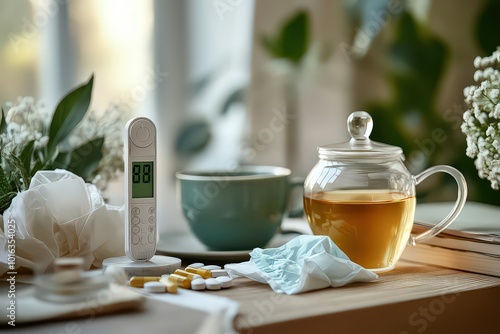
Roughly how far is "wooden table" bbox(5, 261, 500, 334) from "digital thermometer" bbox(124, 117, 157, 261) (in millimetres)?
124

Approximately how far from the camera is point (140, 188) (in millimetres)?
939

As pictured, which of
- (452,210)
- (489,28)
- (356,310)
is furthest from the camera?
(489,28)

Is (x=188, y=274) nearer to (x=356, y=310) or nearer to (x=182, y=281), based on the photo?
(x=182, y=281)

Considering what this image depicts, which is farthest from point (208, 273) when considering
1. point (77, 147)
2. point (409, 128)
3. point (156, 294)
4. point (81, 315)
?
point (409, 128)

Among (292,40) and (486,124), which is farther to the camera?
(292,40)

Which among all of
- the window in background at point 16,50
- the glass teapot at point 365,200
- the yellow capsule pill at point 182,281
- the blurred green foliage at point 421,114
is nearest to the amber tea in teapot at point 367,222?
the glass teapot at point 365,200

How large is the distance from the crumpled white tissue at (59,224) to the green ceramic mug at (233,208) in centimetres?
15

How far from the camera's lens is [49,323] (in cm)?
74

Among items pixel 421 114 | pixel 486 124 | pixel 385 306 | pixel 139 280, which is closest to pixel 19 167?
pixel 139 280

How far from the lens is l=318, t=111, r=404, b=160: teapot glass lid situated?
989mm

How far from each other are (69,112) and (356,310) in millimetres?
543

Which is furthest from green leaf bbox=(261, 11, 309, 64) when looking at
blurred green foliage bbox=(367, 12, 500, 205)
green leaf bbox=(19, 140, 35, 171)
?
green leaf bbox=(19, 140, 35, 171)

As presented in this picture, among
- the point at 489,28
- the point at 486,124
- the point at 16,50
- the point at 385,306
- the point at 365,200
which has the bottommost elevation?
the point at 385,306

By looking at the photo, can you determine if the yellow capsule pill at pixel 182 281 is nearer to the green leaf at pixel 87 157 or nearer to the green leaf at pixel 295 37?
the green leaf at pixel 87 157
